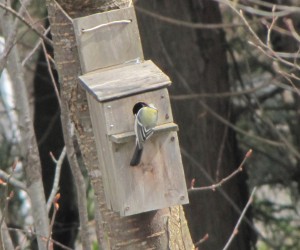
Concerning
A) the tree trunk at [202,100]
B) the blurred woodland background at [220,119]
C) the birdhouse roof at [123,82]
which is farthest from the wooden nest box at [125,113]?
the tree trunk at [202,100]

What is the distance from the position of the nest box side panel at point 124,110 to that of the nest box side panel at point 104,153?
0.09ft

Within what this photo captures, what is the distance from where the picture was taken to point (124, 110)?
2.89 metres

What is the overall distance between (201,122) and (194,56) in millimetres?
503

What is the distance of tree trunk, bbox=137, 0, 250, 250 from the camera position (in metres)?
6.36

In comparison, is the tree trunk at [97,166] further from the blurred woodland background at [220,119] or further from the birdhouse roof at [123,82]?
the blurred woodland background at [220,119]

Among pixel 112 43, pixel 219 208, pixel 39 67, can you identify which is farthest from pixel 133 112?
pixel 39 67

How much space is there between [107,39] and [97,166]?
450 mm

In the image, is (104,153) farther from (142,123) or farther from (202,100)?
(202,100)

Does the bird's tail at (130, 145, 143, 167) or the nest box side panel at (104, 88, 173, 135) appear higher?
the nest box side panel at (104, 88, 173, 135)

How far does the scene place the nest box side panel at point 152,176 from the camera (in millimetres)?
2896

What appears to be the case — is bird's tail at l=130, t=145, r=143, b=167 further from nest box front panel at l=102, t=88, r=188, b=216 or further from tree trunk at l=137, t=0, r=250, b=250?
tree trunk at l=137, t=0, r=250, b=250

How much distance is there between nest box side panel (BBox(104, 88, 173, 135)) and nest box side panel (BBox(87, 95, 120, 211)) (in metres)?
0.03

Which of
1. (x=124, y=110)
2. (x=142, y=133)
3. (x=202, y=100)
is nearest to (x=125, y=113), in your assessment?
(x=124, y=110)

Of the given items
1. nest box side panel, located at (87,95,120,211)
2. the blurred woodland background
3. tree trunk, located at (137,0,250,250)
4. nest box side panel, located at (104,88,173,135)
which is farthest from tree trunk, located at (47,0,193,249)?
tree trunk, located at (137,0,250,250)
